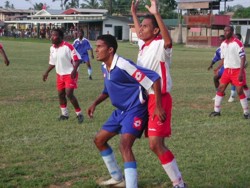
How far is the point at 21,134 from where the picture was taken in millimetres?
8328

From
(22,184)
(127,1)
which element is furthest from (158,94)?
(127,1)

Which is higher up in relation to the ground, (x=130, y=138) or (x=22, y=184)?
(x=130, y=138)

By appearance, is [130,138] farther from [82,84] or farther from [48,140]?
[82,84]

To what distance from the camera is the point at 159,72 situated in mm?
5406

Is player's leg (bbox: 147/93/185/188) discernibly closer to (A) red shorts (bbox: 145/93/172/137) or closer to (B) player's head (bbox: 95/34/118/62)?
(A) red shorts (bbox: 145/93/172/137)

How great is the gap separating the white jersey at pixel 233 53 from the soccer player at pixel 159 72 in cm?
534

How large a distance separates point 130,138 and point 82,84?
1150cm

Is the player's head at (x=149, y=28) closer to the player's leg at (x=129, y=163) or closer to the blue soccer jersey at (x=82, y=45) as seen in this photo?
the player's leg at (x=129, y=163)

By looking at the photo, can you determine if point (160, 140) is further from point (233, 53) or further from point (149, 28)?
point (233, 53)

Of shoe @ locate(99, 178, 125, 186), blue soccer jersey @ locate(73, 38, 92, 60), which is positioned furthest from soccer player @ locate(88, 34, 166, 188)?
blue soccer jersey @ locate(73, 38, 92, 60)

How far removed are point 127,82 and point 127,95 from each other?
155 millimetres

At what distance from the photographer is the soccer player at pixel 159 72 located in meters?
5.10

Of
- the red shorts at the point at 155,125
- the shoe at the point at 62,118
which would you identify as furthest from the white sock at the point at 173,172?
the shoe at the point at 62,118

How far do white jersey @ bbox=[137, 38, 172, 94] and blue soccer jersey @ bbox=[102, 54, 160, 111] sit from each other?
12.0 inches
